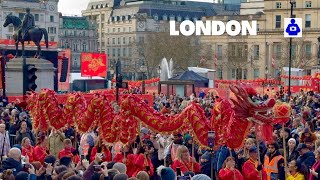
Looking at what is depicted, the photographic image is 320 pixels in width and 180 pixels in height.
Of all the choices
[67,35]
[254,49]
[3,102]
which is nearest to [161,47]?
[254,49]

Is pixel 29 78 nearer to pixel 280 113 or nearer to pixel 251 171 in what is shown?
pixel 280 113

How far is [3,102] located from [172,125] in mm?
14855

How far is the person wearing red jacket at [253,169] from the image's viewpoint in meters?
13.4

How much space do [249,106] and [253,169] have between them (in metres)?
1.48

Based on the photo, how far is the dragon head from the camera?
47.7 feet

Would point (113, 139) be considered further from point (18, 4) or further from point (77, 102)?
point (18, 4)

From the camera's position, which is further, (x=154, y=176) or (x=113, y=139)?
(x=113, y=139)

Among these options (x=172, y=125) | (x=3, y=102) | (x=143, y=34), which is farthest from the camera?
(x=143, y=34)

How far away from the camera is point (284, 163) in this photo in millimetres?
14961

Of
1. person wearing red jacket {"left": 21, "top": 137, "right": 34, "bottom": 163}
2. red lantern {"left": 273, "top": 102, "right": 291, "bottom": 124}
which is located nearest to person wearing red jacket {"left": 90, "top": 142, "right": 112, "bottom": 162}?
person wearing red jacket {"left": 21, "top": 137, "right": 34, "bottom": 163}

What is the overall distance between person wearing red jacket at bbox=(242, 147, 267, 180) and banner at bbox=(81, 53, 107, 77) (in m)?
46.1

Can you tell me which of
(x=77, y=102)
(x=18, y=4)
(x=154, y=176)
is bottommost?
(x=154, y=176)

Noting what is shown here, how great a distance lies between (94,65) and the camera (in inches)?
2395

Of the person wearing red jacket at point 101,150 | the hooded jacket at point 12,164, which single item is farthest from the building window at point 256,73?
the hooded jacket at point 12,164
